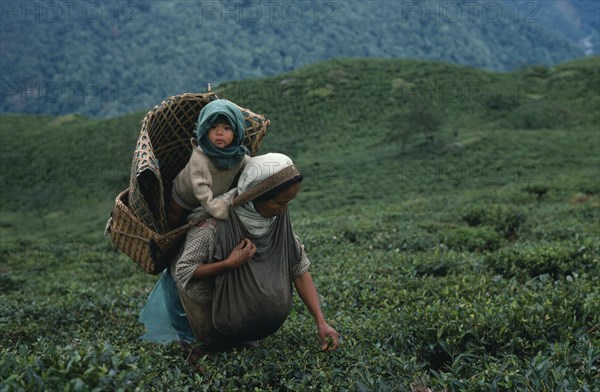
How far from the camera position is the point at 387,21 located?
168250 millimetres

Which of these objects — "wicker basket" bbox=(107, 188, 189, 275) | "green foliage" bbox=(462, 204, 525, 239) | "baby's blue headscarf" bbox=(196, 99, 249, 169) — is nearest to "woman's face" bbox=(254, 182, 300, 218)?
"baby's blue headscarf" bbox=(196, 99, 249, 169)

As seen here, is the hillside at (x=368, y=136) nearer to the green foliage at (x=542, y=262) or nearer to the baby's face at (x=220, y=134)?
the green foliage at (x=542, y=262)

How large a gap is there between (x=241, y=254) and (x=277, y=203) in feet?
1.45

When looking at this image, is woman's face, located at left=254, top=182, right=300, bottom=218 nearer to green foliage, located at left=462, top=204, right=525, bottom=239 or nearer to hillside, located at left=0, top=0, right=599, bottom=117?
green foliage, located at left=462, top=204, right=525, bottom=239

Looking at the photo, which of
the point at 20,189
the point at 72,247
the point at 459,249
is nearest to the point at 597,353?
the point at 459,249

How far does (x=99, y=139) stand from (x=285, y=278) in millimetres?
46354

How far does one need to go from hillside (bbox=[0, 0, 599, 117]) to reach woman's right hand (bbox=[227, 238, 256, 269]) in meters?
115

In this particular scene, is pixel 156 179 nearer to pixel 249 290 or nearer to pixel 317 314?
pixel 249 290

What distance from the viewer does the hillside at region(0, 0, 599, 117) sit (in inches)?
4882

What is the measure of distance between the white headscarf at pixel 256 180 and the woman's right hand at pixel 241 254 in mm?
161

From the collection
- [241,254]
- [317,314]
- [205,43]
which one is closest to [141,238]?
[241,254]

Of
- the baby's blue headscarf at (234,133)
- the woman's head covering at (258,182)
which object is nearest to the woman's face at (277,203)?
the woman's head covering at (258,182)

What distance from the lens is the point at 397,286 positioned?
6.87m

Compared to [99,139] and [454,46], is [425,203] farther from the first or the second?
[454,46]
